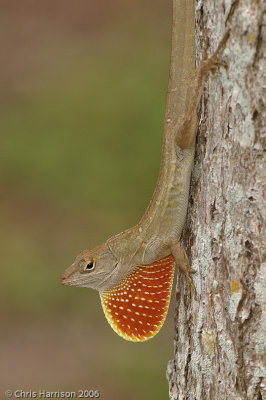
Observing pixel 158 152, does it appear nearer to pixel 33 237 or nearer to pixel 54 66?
pixel 33 237

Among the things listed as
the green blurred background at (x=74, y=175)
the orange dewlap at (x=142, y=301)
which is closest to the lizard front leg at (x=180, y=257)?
the orange dewlap at (x=142, y=301)

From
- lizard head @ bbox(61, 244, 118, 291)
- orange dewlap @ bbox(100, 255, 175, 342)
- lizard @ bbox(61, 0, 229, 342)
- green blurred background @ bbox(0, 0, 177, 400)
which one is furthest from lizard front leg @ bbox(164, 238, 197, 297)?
green blurred background @ bbox(0, 0, 177, 400)

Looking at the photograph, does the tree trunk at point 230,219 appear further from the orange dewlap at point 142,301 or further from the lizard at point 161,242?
the orange dewlap at point 142,301

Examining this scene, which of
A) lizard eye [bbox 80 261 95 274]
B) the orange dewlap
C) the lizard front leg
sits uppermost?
the lizard front leg

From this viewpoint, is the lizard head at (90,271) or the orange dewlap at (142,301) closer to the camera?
the orange dewlap at (142,301)

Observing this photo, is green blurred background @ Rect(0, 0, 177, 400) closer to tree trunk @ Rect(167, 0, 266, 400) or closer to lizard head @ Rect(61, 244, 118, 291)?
lizard head @ Rect(61, 244, 118, 291)

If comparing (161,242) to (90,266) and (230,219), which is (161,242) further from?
(230,219)
